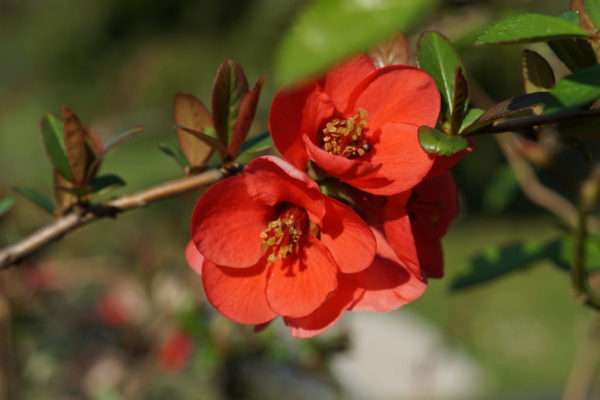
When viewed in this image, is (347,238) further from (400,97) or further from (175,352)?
(175,352)

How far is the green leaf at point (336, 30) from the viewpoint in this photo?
0.22 m

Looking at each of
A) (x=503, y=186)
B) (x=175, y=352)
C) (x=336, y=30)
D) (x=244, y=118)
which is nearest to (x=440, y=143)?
(x=244, y=118)

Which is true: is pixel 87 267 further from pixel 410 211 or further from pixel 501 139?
pixel 410 211

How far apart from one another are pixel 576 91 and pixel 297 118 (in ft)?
0.59

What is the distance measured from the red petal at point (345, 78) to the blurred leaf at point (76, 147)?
0.67 ft

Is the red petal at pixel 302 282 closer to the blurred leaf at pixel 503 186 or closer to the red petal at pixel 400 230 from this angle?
the red petal at pixel 400 230

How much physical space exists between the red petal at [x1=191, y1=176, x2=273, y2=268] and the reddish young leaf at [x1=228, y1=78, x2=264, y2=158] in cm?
4

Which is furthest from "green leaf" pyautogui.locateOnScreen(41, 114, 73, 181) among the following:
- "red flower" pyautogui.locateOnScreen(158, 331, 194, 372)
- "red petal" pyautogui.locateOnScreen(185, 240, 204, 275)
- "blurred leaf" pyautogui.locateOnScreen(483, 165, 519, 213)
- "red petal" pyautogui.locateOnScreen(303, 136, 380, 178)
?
"red flower" pyautogui.locateOnScreen(158, 331, 194, 372)

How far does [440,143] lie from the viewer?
454 mm

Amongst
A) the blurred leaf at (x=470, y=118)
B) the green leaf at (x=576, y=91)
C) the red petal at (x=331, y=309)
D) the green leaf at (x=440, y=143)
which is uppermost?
the green leaf at (x=576, y=91)

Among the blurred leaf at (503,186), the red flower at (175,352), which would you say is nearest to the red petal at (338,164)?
the blurred leaf at (503,186)

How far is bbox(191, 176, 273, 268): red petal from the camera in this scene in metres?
0.51

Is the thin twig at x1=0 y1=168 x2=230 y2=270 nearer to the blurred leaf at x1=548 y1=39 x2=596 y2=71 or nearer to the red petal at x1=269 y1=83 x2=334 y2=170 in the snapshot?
the red petal at x1=269 y1=83 x2=334 y2=170

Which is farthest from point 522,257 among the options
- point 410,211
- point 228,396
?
point 228,396
